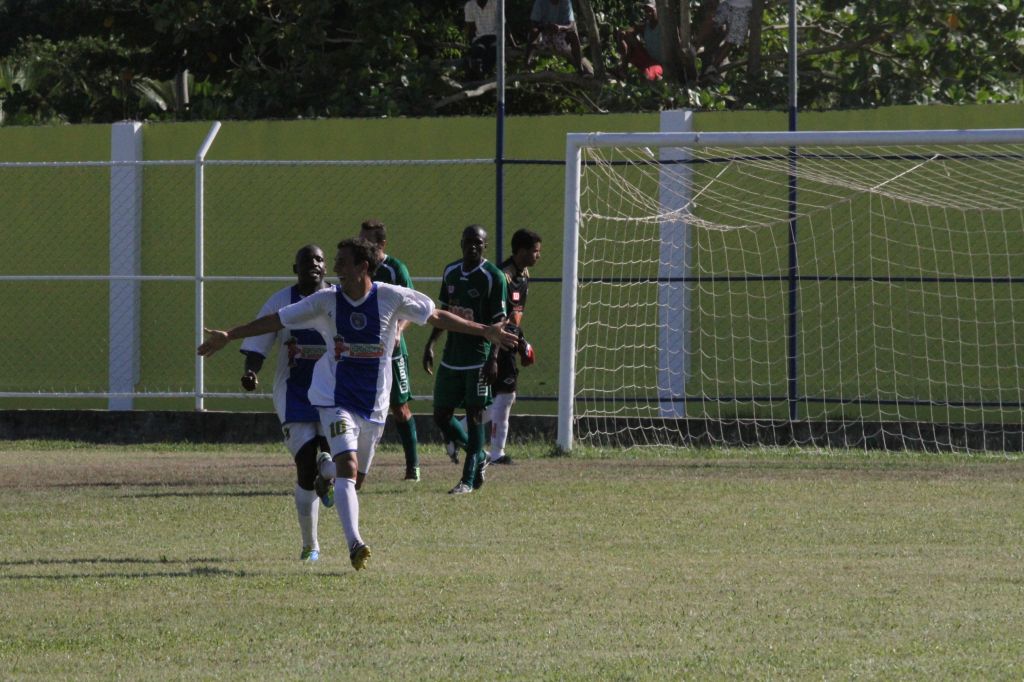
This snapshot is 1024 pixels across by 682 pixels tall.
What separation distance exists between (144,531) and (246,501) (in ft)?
4.67

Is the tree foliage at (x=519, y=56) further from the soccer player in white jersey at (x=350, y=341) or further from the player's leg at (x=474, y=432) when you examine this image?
the soccer player in white jersey at (x=350, y=341)

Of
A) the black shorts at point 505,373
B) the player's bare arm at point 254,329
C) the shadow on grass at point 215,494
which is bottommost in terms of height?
the shadow on grass at point 215,494

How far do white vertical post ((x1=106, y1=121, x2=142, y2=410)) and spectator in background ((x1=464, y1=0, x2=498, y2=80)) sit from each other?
372 cm

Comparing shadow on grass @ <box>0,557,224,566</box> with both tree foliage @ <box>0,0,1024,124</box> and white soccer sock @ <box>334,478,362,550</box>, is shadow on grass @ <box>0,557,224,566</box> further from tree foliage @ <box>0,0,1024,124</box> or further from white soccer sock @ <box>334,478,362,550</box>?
tree foliage @ <box>0,0,1024,124</box>

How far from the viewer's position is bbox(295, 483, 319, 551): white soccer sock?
859 cm

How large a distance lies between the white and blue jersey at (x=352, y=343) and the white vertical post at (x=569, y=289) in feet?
19.3

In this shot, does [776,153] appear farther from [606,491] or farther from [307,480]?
[307,480]

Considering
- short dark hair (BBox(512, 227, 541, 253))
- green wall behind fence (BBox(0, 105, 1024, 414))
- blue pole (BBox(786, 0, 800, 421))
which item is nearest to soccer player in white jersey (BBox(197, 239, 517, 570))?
short dark hair (BBox(512, 227, 541, 253))

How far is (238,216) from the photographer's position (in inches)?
658

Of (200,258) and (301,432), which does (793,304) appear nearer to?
(200,258)

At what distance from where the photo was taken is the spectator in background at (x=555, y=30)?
1898cm

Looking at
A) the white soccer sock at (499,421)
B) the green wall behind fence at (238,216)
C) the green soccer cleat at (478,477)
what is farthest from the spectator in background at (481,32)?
the green soccer cleat at (478,477)

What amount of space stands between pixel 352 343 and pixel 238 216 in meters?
8.77

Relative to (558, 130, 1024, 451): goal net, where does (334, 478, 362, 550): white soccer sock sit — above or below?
below
